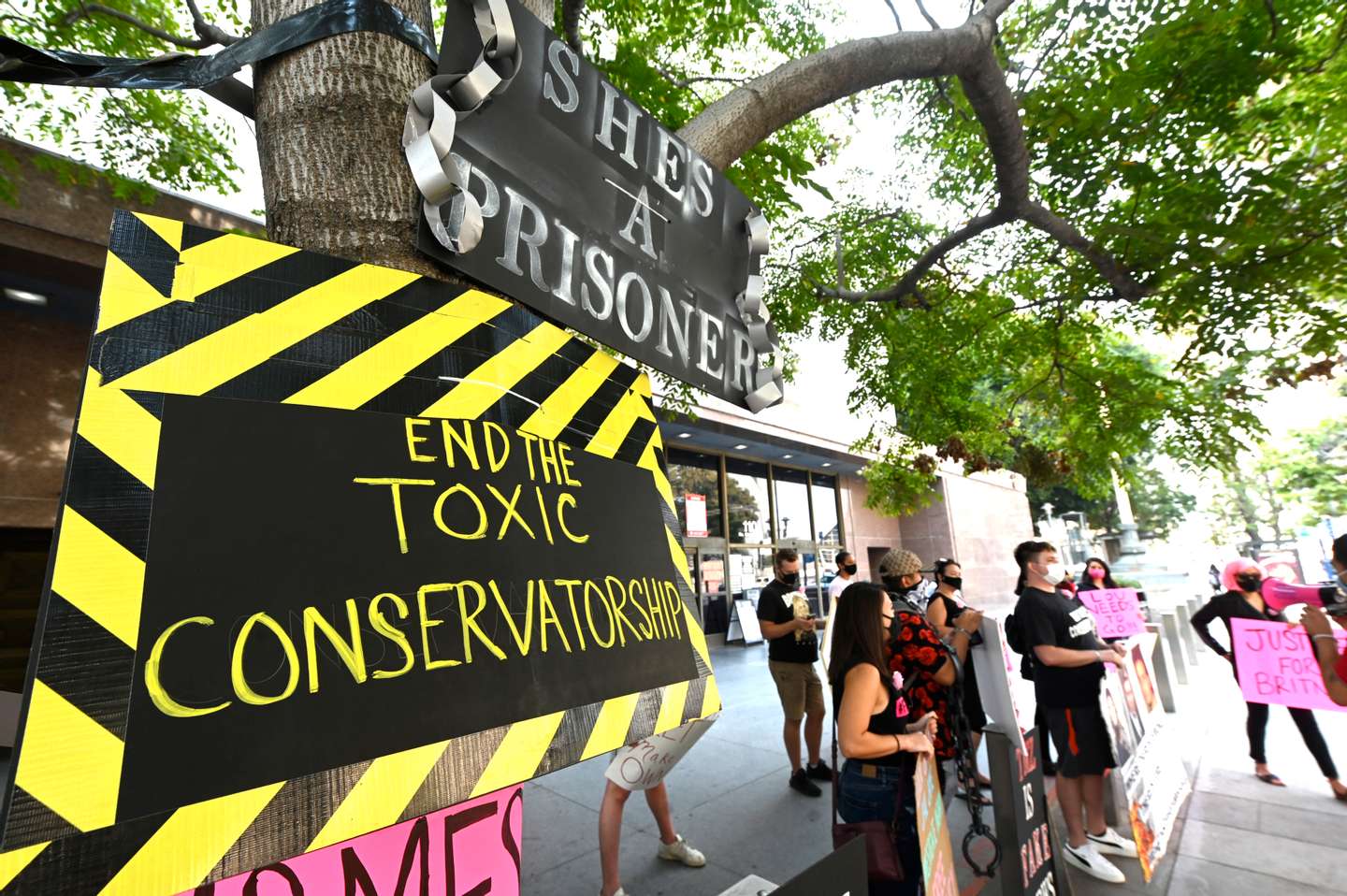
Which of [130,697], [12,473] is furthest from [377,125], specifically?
[12,473]

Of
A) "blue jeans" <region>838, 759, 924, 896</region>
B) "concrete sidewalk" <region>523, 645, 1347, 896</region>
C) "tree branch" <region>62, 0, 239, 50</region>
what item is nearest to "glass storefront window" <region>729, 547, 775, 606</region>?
"concrete sidewalk" <region>523, 645, 1347, 896</region>

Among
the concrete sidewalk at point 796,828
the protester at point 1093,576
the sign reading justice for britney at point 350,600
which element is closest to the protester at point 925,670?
the concrete sidewalk at point 796,828

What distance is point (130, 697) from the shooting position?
64 centimetres

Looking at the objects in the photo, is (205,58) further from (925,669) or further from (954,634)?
(954,634)

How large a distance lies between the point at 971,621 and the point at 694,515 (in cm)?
933

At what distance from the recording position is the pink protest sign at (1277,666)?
16.2 feet

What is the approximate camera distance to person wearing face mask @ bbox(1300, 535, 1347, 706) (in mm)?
3461

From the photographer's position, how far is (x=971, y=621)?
15.6 ft

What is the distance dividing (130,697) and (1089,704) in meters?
→ 4.80

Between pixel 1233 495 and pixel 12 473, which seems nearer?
pixel 12 473

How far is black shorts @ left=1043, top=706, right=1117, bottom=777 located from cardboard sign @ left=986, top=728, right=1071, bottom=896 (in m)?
1.30

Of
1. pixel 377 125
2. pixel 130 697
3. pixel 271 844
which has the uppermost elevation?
pixel 377 125

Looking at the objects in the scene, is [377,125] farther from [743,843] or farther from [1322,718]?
[1322,718]

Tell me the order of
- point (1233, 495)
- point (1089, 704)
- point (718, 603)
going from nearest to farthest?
point (1089, 704) → point (718, 603) → point (1233, 495)
